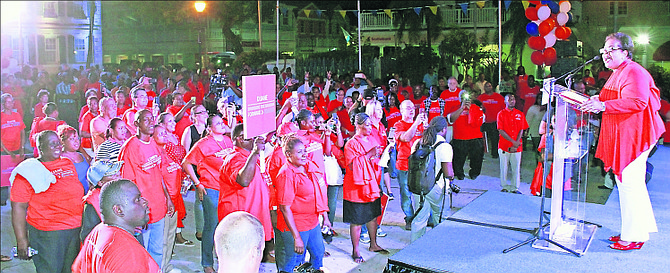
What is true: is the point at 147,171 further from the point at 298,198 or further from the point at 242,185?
the point at 298,198

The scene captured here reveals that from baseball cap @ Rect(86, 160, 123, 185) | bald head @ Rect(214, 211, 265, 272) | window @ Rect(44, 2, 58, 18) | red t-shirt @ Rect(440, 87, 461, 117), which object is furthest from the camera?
red t-shirt @ Rect(440, 87, 461, 117)

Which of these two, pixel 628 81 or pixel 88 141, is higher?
pixel 628 81

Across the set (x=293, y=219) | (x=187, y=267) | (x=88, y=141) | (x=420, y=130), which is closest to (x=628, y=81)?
(x=293, y=219)

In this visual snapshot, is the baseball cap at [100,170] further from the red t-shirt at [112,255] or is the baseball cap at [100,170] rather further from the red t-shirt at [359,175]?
the red t-shirt at [359,175]

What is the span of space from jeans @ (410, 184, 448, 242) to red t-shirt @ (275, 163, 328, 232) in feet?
3.58

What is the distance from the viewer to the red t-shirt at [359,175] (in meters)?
5.48

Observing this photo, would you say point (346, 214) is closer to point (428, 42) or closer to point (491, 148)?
point (491, 148)

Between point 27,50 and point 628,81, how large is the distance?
17.5ft

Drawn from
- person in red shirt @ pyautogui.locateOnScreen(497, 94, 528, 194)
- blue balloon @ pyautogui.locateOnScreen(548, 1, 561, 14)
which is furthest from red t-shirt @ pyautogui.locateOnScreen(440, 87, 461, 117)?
blue balloon @ pyautogui.locateOnScreen(548, 1, 561, 14)

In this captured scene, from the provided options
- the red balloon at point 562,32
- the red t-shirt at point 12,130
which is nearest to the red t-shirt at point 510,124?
the red balloon at point 562,32

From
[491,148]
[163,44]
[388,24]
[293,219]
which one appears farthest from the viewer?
[388,24]

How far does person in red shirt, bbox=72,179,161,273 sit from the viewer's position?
9.36ft

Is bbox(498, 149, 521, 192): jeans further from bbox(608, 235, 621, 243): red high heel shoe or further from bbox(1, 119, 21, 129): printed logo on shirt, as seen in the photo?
bbox(1, 119, 21, 129): printed logo on shirt

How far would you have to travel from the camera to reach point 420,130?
714 centimetres
